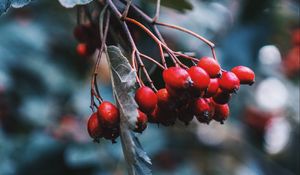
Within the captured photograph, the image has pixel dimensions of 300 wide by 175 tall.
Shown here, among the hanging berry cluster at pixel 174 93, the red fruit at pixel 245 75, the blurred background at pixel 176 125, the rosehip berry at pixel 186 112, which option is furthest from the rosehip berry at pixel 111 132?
the blurred background at pixel 176 125

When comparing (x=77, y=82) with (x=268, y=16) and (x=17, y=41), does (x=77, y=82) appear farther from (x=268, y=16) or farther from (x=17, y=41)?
(x=268, y=16)

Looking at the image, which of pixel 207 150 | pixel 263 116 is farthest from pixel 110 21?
pixel 263 116

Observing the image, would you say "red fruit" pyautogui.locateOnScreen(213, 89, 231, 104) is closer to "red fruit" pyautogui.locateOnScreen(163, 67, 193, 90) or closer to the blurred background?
"red fruit" pyautogui.locateOnScreen(163, 67, 193, 90)

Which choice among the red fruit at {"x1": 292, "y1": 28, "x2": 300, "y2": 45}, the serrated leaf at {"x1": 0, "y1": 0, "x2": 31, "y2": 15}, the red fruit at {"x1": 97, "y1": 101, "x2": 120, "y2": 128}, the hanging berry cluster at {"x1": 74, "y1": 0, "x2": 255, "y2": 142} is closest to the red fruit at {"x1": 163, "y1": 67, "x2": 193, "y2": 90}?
the hanging berry cluster at {"x1": 74, "y1": 0, "x2": 255, "y2": 142}

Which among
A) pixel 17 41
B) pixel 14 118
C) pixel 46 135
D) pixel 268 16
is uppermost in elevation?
pixel 17 41

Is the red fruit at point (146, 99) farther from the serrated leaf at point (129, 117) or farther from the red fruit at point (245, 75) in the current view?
the red fruit at point (245, 75)

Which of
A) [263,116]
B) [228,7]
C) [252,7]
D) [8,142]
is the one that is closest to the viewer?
[252,7]

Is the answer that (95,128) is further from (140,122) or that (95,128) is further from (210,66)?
(210,66)
